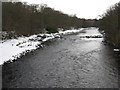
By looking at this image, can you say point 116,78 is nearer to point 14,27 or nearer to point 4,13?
point 14,27

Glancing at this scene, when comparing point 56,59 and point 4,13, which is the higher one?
point 4,13

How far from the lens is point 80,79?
1627 cm

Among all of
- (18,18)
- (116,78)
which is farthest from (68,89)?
(18,18)

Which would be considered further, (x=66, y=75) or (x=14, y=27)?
(x=14, y=27)

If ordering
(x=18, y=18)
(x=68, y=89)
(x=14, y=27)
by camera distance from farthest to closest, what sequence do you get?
(x=18, y=18) → (x=14, y=27) → (x=68, y=89)

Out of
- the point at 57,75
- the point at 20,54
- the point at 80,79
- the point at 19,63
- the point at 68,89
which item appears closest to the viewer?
the point at 68,89

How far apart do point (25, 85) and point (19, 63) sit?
23.4 ft

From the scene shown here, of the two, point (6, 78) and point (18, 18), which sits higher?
point (18, 18)

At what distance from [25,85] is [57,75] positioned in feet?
11.0

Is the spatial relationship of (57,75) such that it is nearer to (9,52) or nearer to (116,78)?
(116,78)

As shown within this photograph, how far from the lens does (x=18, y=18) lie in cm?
5469

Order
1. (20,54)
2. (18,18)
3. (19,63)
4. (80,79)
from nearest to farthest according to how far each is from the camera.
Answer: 1. (80,79)
2. (19,63)
3. (20,54)
4. (18,18)

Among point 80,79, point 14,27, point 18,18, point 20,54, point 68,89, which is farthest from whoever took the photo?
point 18,18

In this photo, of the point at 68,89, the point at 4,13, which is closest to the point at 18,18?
the point at 4,13
